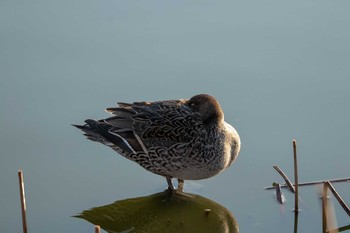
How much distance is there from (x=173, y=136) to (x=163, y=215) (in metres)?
0.59

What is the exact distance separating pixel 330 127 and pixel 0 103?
271cm

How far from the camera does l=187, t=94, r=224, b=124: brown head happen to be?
5.64 metres

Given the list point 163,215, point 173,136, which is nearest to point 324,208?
point 163,215

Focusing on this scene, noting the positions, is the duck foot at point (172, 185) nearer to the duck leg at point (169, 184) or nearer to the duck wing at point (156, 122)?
the duck leg at point (169, 184)

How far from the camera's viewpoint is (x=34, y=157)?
5.86 meters

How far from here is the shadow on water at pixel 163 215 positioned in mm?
5305

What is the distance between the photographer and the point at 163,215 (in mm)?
5496

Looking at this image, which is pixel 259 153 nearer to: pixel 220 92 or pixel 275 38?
pixel 220 92

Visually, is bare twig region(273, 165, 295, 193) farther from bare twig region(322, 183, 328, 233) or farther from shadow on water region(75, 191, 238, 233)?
bare twig region(322, 183, 328, 233)

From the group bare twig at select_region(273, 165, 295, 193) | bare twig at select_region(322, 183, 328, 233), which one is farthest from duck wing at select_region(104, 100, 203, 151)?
→ bare twig at select_region(322, 183, 328, 233)

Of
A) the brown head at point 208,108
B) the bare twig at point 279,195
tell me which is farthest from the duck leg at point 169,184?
the bare twig at point 279,195

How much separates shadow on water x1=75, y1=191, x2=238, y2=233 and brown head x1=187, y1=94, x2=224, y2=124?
23.0 inches

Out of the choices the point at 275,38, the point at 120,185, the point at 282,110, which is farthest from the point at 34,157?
the point at 275,38

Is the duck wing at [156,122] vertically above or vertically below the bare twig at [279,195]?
above
